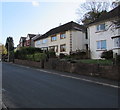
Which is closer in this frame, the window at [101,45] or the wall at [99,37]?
the wall at [99,37]

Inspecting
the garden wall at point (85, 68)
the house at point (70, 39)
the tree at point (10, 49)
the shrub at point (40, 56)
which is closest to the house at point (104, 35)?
the house at point (70, 39)

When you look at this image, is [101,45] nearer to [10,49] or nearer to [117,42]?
[117,42]

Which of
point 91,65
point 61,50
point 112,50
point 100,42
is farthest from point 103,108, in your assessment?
point 61,50

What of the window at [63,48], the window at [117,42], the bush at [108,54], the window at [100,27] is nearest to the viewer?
the window at [117,42]

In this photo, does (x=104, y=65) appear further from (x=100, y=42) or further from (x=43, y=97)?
(x=100, y=42)

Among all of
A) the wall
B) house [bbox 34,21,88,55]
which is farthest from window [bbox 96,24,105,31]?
house [bbox 34,21,88,55]

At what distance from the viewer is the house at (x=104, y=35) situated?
74.9 ft

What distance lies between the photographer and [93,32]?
90.0 feet

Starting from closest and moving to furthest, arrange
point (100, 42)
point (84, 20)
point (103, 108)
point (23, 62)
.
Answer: point (103, 108) → point (100, 42) → point (23, 62) → point (84, 20)

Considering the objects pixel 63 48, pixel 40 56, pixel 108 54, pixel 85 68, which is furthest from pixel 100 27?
pixel 85 68

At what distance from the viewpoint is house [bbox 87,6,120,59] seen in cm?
2284

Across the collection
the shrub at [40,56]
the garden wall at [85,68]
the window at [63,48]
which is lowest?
the garden wall at [85,68]

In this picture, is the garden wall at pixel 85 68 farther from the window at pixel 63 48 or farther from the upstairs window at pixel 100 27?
the window at pixel 63 48

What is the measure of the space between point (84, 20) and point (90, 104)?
40764mm
